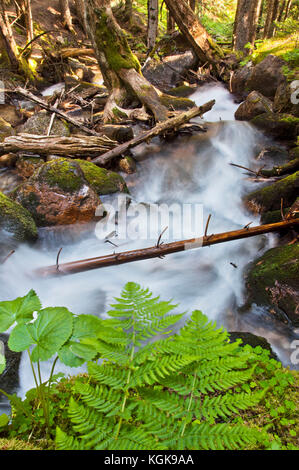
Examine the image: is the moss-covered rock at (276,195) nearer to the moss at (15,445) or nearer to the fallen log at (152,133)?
the fallen log at (152,133)

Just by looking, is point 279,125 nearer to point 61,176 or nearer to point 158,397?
point 61,176

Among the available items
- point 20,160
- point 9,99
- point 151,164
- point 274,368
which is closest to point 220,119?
point 151,164

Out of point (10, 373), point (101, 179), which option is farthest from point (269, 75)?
point (10, 373)

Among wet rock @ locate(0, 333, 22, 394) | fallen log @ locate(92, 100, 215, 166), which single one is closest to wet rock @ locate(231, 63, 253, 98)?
fallen log @ locate(92, 100, 215, 166)

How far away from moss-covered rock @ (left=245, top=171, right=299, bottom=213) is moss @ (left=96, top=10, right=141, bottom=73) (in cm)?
578

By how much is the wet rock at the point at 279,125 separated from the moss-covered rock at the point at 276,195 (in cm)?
274

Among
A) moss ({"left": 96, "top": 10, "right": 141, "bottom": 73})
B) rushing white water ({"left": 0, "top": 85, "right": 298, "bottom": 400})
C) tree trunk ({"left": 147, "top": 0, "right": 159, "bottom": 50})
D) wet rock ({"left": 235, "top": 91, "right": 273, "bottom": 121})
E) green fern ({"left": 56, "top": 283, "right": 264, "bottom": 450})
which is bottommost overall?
rushing white water ({"left": 0, "top": 85, "right": 298, "bottom": 400})

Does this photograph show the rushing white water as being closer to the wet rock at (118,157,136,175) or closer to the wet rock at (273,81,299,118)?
the wet rock at (118,157,136,175)

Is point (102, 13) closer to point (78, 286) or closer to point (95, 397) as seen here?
point (78, 286)

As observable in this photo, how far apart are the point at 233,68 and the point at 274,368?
13.3 m

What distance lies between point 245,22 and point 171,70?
360cm

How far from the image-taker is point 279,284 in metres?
3.78

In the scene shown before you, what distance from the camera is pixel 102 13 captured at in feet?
25.5

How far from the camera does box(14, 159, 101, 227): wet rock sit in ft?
17.1
